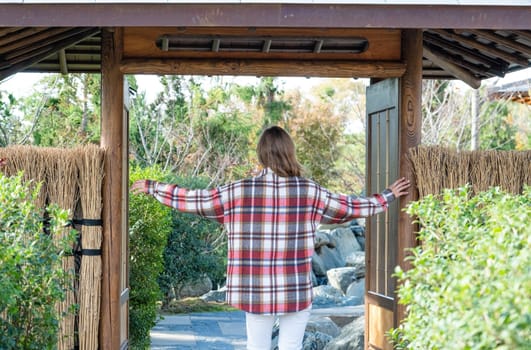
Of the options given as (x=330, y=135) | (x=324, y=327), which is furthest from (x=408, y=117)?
(x=330, y=135)

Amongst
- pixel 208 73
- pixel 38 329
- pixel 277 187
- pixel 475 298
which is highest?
pixel 208 73

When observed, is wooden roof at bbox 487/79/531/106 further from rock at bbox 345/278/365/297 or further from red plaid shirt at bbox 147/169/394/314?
red plaid shirt at bbox 147/169/394/314

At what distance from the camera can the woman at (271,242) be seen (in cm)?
428

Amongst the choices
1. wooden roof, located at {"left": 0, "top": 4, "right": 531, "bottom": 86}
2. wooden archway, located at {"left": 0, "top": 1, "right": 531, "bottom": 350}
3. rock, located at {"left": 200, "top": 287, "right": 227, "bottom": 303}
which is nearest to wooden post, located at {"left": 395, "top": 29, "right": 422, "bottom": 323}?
wooden archway, located at {"left": 0, "top": 1, "right": 531, "bottom": 350}

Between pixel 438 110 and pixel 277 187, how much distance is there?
13.6 metres

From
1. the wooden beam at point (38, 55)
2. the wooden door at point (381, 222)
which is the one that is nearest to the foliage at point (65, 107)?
the wooden beam at point (38, 55)

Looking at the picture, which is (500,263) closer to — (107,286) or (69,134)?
(107,286)

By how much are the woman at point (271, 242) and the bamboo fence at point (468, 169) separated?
1.18 metres

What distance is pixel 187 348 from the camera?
8516mm

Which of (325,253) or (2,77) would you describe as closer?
(2,77)

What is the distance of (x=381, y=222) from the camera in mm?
5953

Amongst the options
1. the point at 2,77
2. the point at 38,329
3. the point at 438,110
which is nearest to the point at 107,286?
the point at 38,329

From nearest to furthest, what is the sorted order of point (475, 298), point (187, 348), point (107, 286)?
point (475, 298)
point (107, 286)
point (187, 348)

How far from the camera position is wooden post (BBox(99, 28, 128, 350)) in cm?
523
